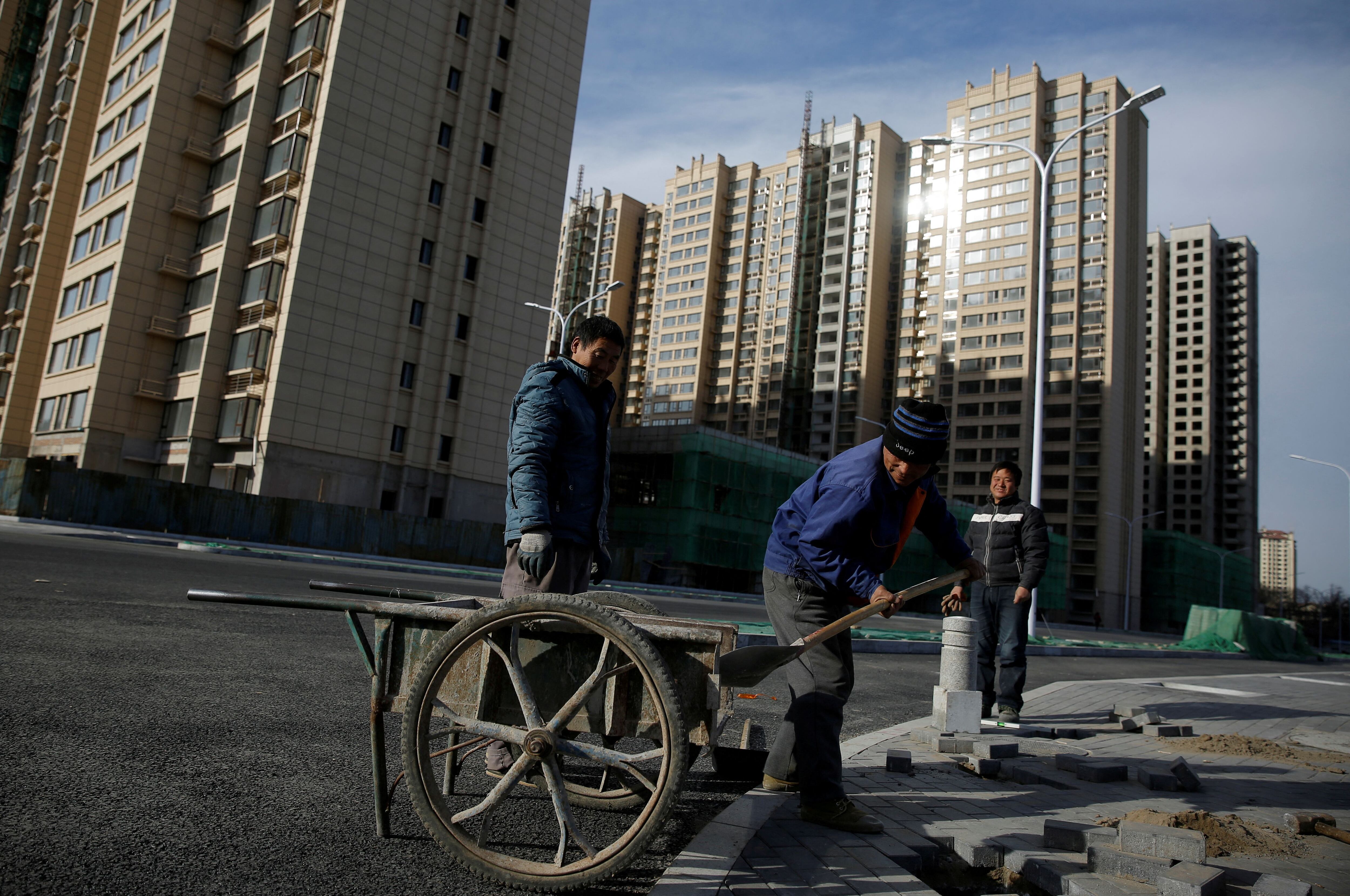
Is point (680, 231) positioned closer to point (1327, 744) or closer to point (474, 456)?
point (474, 456)

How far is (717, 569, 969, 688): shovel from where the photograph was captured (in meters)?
2.94

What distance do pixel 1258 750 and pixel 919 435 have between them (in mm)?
4547

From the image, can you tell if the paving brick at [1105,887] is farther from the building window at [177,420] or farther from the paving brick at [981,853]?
the building window at [177,420]

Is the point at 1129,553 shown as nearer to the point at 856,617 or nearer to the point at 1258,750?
the point at 1258,750

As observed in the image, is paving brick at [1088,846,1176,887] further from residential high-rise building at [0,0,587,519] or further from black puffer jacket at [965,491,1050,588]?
residential high-rise building at [0,0,587,519]

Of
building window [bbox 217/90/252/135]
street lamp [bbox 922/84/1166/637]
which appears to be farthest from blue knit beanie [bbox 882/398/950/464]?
building window [bbox 217/90/252/135]

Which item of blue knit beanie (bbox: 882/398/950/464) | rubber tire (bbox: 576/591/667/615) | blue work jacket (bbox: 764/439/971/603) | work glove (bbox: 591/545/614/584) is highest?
blue knit beanie (bbox: 882/398/950/464)

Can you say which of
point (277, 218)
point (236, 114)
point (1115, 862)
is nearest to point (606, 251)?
point (236, 114)

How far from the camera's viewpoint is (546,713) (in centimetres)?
276

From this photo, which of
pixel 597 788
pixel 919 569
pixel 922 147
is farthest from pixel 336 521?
pixel 922 147

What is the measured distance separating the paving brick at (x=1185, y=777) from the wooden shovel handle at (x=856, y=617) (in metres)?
2.17

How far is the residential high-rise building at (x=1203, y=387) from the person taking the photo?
362 ft

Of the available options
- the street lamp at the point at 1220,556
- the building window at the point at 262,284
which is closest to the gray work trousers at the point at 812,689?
the building window at the point at 262,284

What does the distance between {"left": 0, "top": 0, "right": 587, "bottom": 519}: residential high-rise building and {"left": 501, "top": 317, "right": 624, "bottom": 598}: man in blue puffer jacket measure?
32143 mm
